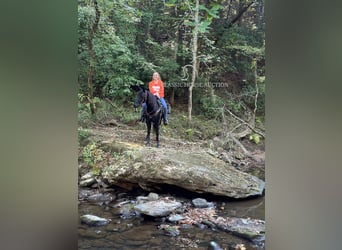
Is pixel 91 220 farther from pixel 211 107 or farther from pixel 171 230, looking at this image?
pixel 211 107

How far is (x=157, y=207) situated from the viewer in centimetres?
218

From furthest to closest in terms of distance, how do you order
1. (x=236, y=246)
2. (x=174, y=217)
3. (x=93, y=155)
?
(x=93, y=155) → (x=174, y=217) → (x=236, y=246)

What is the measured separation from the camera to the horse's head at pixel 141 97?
2246 millimetres

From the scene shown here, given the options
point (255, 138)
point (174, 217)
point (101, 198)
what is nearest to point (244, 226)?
point (174, 217)

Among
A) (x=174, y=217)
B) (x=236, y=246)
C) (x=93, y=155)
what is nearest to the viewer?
(x=236, y=246)

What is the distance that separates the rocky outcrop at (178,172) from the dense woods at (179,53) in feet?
1.04

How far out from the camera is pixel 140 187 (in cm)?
224

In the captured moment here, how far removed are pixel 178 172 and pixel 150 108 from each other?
1.64ft

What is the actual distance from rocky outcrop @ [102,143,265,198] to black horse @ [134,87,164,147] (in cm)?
14
